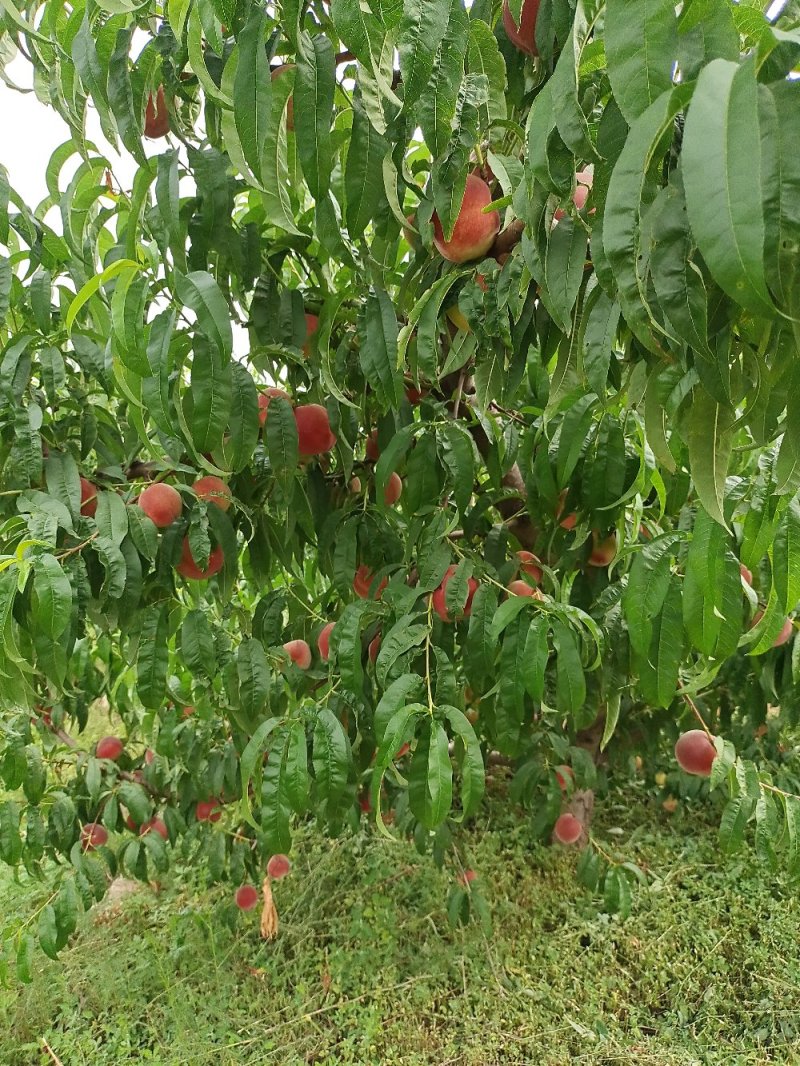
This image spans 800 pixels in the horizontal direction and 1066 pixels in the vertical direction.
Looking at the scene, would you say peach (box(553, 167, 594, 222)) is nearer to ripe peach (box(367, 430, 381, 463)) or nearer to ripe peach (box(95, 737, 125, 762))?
ripe peach (box(367, 430, 381, 463))

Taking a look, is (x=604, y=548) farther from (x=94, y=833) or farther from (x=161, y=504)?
(x=94, y=833)

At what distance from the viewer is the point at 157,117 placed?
100 cm

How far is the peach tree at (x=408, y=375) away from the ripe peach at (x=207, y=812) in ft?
1.04

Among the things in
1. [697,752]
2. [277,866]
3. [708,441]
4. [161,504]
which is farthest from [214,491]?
[277,866]

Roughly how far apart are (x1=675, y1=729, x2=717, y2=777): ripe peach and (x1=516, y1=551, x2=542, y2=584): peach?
26.4 inches

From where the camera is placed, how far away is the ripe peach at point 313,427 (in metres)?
1.18

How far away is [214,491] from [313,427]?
0.65 ft

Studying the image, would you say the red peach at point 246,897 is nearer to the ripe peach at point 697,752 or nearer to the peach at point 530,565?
the ripe peach at point 697,752

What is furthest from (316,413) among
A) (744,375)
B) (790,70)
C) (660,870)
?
(660,870)

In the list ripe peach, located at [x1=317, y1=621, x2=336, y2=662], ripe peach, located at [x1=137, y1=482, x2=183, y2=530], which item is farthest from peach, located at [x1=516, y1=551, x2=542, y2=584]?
ripe peach, located at [x1=137, y1=482, x2=183, y2=530]

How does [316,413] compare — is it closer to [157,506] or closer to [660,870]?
[157,506]

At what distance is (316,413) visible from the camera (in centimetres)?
118

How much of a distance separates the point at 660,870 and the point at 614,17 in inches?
104

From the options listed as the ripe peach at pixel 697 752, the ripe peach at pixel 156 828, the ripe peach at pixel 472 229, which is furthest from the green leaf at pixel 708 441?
the ripe peach at pixel 156 828
